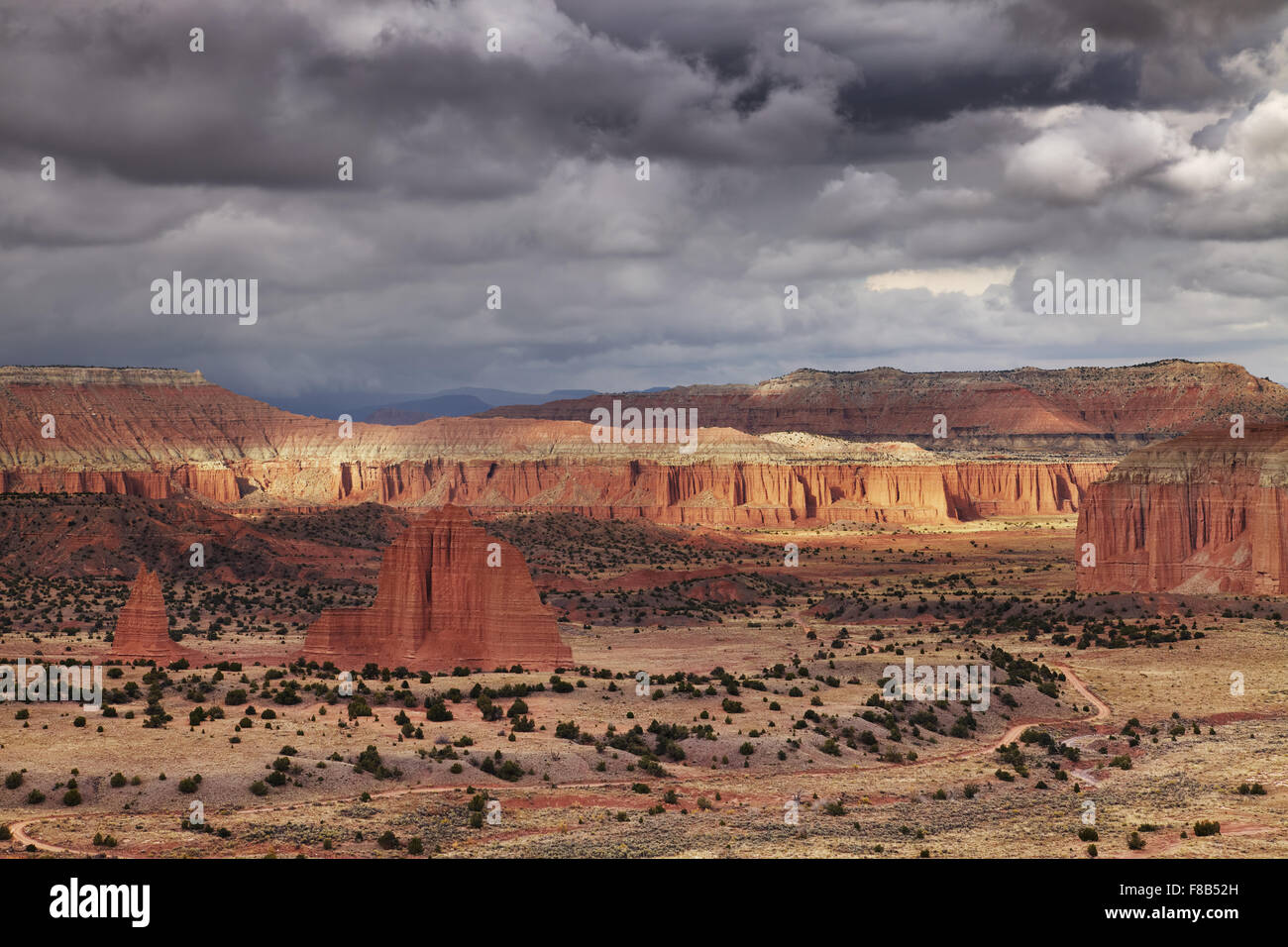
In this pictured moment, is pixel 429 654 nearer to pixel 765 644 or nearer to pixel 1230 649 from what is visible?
pixel 765 644

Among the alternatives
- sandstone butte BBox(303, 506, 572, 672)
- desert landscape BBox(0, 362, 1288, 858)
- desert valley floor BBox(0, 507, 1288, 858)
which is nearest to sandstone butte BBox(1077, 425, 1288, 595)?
desert landscape BBox(0, 362, 1288, 858)

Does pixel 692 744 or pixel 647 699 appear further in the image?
pixel 647 699

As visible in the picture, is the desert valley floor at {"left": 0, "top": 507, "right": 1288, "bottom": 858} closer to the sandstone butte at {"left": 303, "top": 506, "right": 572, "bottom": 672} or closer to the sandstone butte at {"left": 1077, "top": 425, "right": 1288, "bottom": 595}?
the sandstone butte at {"left": 303, "top": 506, "right": 572, "bottom": 672}

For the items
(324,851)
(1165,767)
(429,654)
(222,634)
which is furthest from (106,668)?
(1165,767)

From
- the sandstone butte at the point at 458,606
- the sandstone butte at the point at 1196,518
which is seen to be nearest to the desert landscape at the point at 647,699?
the sandstone butte at the point at 458,606

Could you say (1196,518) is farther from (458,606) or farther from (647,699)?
(458,606)

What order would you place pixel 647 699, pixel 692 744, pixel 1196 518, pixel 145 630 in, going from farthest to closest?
pixel 1196 518
pixel 145 630
pixel 647 699
pixel 692 744

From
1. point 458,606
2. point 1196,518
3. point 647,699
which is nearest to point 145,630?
point 458,606
